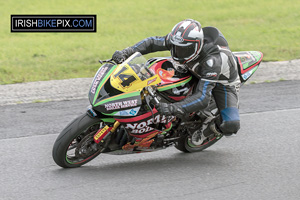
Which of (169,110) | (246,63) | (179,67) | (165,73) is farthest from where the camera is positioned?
(246,63)

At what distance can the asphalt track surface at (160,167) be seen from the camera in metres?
4.92

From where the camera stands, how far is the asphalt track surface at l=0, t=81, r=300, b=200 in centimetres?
492

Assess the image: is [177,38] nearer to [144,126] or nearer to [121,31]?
[144,126]

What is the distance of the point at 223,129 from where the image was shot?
563 centimetres

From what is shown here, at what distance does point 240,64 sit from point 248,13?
1100 centimetres

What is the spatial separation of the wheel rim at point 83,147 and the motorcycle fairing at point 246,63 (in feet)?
5.76

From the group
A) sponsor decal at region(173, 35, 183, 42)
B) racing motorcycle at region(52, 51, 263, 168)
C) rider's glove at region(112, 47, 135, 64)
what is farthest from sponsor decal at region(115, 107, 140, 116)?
sponsor decal at region(173, 35, 183, 42)

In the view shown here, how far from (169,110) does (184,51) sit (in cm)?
65

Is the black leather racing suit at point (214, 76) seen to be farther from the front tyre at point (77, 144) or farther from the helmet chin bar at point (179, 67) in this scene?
the front tyre at point (77, 144)

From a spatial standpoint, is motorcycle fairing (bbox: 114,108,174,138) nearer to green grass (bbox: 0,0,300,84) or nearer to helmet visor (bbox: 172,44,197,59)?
helmet visor (bbox: 172,44,197,59)

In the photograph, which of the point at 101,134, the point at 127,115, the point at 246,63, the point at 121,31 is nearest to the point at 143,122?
the point at 127,115

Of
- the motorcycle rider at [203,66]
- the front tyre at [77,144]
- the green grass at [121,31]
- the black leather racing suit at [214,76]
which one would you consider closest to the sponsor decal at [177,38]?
the motorcycle rider at [203,66]

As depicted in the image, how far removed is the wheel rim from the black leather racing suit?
92cm

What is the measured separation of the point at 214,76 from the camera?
5.29 meters
